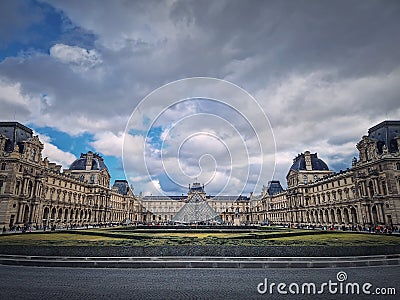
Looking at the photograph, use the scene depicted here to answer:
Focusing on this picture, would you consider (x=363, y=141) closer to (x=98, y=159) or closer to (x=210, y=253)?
(x=210, y=253)

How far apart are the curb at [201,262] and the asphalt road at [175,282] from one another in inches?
28.1

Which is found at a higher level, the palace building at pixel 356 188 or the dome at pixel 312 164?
the dome at pixel 312 164

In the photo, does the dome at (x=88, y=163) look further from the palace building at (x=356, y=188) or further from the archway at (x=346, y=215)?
the archway at (x=346, y=215)

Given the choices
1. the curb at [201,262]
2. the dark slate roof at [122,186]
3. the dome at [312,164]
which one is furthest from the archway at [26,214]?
the dome at [312,164]

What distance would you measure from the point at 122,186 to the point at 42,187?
217 ft

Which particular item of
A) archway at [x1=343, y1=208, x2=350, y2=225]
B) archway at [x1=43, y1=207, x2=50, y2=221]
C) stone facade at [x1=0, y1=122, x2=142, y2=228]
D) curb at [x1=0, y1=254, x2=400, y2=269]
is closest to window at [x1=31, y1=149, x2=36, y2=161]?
stone facade at [x1=0, y1=122, x2=142, y2=228]

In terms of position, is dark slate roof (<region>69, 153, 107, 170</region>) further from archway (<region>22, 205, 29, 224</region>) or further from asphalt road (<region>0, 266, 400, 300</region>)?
asphalt road (<region>0, 266, 400, 300</region>)

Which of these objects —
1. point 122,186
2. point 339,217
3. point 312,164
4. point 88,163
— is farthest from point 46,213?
point 312,164

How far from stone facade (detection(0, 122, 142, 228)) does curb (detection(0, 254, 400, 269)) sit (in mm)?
40002

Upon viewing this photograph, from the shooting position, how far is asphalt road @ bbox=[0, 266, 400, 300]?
9812 millimetres

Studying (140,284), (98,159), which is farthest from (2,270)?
(98,159)

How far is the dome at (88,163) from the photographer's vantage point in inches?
Result: 3546

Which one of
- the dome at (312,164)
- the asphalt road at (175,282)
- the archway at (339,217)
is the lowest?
the asphalt road at (175,282)

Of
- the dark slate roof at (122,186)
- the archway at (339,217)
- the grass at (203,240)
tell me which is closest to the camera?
the grass at (203,240)
